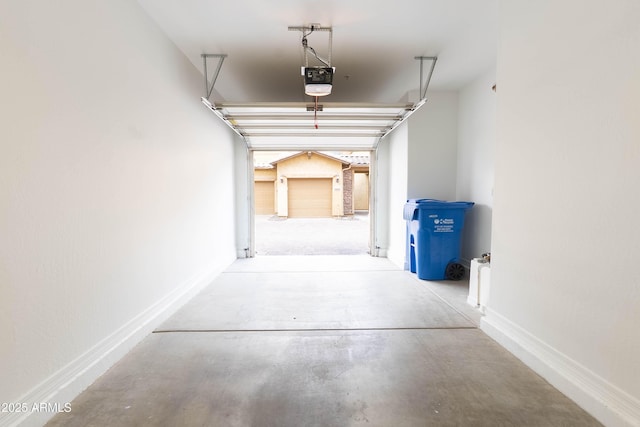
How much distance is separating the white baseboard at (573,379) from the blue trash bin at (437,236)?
170 centimetres

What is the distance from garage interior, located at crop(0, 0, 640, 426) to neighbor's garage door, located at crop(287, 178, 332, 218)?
12656 millimetres

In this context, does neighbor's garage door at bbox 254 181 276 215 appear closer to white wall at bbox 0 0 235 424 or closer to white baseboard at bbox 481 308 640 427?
white wall at bbox 0 0 235 424

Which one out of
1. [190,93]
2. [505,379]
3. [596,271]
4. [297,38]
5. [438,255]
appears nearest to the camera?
[596,271]

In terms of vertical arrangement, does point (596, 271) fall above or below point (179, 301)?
above

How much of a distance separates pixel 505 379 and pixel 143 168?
3.09 m

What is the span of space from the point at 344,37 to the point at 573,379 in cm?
323

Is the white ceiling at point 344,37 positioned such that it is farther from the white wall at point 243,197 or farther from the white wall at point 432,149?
the white wall at point 243,197

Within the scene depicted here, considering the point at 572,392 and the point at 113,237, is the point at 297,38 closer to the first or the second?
the point at 113,237

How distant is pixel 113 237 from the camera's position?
200 centimetres

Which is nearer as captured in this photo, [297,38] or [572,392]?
[572,392]

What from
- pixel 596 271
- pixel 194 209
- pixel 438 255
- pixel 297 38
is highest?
pixel 297 38

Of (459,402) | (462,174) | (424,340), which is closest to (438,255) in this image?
(462,174)

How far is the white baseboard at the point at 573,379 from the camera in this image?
4.30 feet

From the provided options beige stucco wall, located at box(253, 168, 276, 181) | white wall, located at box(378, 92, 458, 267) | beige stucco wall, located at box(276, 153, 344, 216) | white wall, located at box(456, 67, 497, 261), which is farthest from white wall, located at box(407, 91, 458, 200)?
beige stucco wall, located at box(253, 168, 276, 181)
